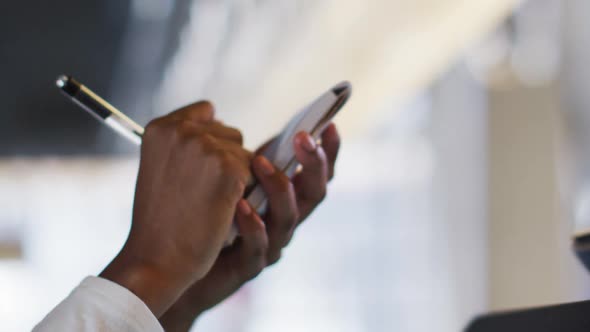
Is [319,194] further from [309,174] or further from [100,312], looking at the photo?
[100,312]

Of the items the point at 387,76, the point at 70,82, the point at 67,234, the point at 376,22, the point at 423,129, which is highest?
the point at 70,82

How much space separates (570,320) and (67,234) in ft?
9.29

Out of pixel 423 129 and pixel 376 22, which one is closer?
pixel 376 22

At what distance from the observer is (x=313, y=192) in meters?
0.55

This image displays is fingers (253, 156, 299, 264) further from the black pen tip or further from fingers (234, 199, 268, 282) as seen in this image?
the black pen tip

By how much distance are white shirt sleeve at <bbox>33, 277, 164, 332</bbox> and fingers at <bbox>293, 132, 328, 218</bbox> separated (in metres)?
0.15

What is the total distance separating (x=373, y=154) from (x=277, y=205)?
8.49 ft

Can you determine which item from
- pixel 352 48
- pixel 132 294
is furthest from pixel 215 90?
pixel 132 294

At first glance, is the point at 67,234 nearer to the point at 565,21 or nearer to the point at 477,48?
the point at 477,48

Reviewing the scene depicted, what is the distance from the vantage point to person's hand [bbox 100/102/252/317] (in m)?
0.43

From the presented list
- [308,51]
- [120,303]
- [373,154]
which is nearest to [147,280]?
[120,303]

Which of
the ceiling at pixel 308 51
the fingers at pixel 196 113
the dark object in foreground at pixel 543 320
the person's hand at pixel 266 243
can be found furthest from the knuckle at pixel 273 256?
the ceiling at pixel 308 51

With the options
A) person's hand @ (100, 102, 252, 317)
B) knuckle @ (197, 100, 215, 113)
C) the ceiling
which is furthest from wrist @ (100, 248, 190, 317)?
the ceiling

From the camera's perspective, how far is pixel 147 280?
0.42 m
